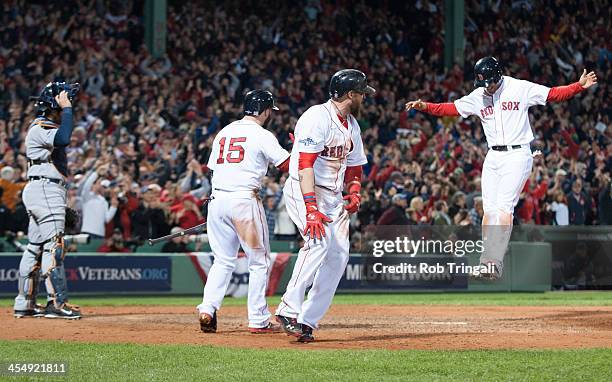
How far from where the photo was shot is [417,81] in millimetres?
27656

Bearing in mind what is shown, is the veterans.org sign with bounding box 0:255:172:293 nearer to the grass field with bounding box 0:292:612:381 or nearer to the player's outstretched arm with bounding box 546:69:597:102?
the grass field with bounding box 0:292:612:381

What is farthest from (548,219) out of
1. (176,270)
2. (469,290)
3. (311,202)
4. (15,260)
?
(311,202)

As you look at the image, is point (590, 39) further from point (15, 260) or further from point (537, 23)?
point (15, 260)

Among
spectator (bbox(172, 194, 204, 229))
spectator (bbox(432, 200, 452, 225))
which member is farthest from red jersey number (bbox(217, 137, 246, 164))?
spectator (bbox(432, 200, 452, 225))

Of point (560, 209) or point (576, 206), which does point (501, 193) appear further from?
point (576, 206)

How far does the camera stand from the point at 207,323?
994 centimetres

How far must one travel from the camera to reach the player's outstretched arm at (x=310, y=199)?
876 cm

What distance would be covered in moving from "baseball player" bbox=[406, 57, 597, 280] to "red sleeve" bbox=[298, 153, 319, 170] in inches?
144

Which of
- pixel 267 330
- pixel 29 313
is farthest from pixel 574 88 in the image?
pixel 29 313

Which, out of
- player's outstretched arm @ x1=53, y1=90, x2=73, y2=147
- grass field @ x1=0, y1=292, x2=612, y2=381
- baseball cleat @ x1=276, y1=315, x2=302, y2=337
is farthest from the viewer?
player's outstretched arm @ x1=53, y1=90, x2=73, y2=147

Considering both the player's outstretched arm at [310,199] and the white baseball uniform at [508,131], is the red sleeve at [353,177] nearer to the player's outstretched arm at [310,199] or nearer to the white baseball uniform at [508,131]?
the player's outstretched arm at [310,199]

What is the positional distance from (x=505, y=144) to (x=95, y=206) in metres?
7.59

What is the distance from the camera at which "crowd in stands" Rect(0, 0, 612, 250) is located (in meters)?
18.2

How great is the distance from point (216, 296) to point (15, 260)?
22.7 feet
